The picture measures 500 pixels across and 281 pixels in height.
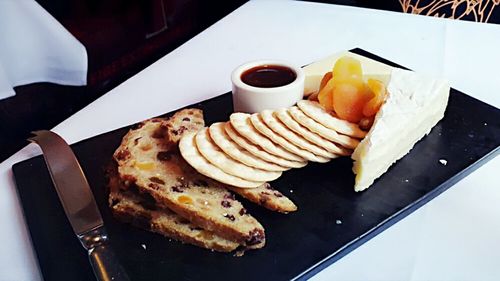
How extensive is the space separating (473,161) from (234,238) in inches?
25.7

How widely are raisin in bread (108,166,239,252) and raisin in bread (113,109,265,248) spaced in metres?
Answer: 0.02

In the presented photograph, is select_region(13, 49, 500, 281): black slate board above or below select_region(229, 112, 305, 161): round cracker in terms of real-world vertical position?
below

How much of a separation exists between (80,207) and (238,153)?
369mm

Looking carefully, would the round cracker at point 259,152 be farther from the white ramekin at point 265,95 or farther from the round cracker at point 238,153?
the white ramekin at point 265,95

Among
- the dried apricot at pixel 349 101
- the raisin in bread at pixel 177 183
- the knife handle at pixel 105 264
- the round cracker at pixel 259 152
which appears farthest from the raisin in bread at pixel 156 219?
A: the dried apricot at pixel 349 101

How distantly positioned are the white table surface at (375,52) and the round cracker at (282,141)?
240mm

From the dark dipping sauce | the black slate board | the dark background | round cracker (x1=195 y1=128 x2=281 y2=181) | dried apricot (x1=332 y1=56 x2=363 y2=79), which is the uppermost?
dried apricot (x1=332 y1=56 x2=363 y2=79)

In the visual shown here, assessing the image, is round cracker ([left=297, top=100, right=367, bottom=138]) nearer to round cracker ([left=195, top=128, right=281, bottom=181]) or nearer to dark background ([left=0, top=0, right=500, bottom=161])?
round cracker ([left=195, top=128, right=281, bottom=181])

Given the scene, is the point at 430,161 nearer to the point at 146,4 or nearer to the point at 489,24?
the point at 489,24

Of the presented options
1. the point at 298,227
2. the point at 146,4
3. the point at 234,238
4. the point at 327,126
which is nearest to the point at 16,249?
the point at 234,238

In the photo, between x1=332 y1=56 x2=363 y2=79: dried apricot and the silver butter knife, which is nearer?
the silver butter knife

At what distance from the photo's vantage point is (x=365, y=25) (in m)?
2.14

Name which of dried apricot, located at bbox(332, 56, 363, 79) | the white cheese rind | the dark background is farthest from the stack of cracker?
the dark background

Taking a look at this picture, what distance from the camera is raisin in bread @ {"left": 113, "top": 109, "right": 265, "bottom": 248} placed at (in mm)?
1047
